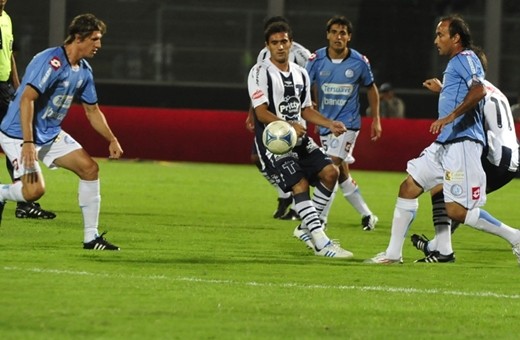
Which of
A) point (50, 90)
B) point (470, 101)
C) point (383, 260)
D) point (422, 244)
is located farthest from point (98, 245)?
point (470, 101)

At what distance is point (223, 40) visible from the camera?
3142 cm

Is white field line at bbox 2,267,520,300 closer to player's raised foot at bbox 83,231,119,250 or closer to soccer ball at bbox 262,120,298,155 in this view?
player's raised foot at bbox 83,231,119,250

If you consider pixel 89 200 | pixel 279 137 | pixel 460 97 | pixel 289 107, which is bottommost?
pixel 89 200

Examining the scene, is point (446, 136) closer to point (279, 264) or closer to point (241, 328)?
point (279, 264)

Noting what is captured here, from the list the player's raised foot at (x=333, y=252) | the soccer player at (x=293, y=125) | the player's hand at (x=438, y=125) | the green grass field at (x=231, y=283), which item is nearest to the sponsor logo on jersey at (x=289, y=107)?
the soccer player at (x=293, y=125)

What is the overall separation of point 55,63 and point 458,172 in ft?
10.5

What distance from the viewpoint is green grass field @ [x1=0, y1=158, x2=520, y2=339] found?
25.9 ft

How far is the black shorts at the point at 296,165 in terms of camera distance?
11883 mm

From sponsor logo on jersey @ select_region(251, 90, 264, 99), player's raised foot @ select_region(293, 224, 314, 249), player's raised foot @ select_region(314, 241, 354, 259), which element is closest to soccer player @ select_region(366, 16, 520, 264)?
player's raised foot @ select_region(314, 241, 354, 259)

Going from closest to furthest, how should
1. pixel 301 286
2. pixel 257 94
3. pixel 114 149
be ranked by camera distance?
pixel 301 286
pixel 114 149
pixel 257 94

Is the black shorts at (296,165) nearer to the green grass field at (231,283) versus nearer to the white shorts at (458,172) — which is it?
the green grass field at (231,283)

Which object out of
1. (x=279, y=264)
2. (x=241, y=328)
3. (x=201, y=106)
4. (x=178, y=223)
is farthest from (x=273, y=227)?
(x=201, y=106)

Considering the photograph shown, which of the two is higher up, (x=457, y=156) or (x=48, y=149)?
(x=457, y=156)

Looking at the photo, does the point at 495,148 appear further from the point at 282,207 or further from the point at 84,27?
the point at 282,207
